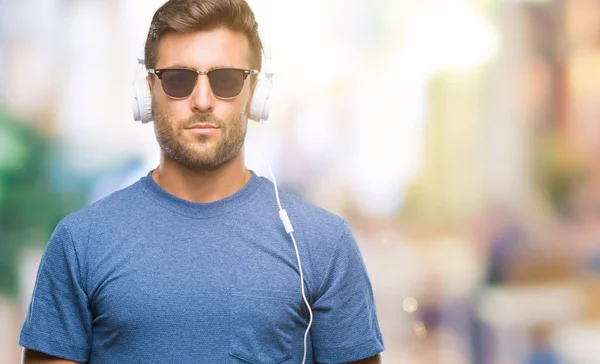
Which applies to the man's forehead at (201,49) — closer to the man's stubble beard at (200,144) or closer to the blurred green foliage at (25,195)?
the man's stubble beard at (200,144)

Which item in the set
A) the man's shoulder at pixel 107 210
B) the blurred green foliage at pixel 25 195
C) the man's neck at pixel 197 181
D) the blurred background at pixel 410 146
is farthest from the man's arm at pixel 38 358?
the blurred green foliage at pixel 25 195

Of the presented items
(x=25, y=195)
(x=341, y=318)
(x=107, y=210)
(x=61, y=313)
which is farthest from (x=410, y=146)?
(x=61, y=313)

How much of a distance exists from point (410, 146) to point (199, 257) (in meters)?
1.57

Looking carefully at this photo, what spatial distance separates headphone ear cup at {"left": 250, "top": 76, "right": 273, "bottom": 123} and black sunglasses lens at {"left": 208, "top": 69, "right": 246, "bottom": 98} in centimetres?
6

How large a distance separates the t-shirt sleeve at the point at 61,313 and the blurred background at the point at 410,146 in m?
0.99

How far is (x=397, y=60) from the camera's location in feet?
9.57

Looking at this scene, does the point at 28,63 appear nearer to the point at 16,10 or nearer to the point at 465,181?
the point at 16,10

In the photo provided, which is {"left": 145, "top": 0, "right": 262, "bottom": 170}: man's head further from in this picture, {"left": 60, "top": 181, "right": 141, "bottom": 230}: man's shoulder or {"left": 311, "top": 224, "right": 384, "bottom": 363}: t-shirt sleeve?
{"left": 311, "top": 224, "right": 384, "bottom": 363}: t-shirt sleeve

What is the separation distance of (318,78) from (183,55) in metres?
1.29

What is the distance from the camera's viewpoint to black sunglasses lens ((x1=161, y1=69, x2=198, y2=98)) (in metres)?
1.53

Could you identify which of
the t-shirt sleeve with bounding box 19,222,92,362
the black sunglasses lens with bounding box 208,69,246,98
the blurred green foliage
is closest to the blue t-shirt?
the t-shirt sleeve with bounding box 19,222,92,362

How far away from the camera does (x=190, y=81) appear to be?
5.04ft

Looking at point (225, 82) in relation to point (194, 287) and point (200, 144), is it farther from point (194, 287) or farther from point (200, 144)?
point (194, 287)

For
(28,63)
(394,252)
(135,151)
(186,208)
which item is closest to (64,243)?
(186,208)
